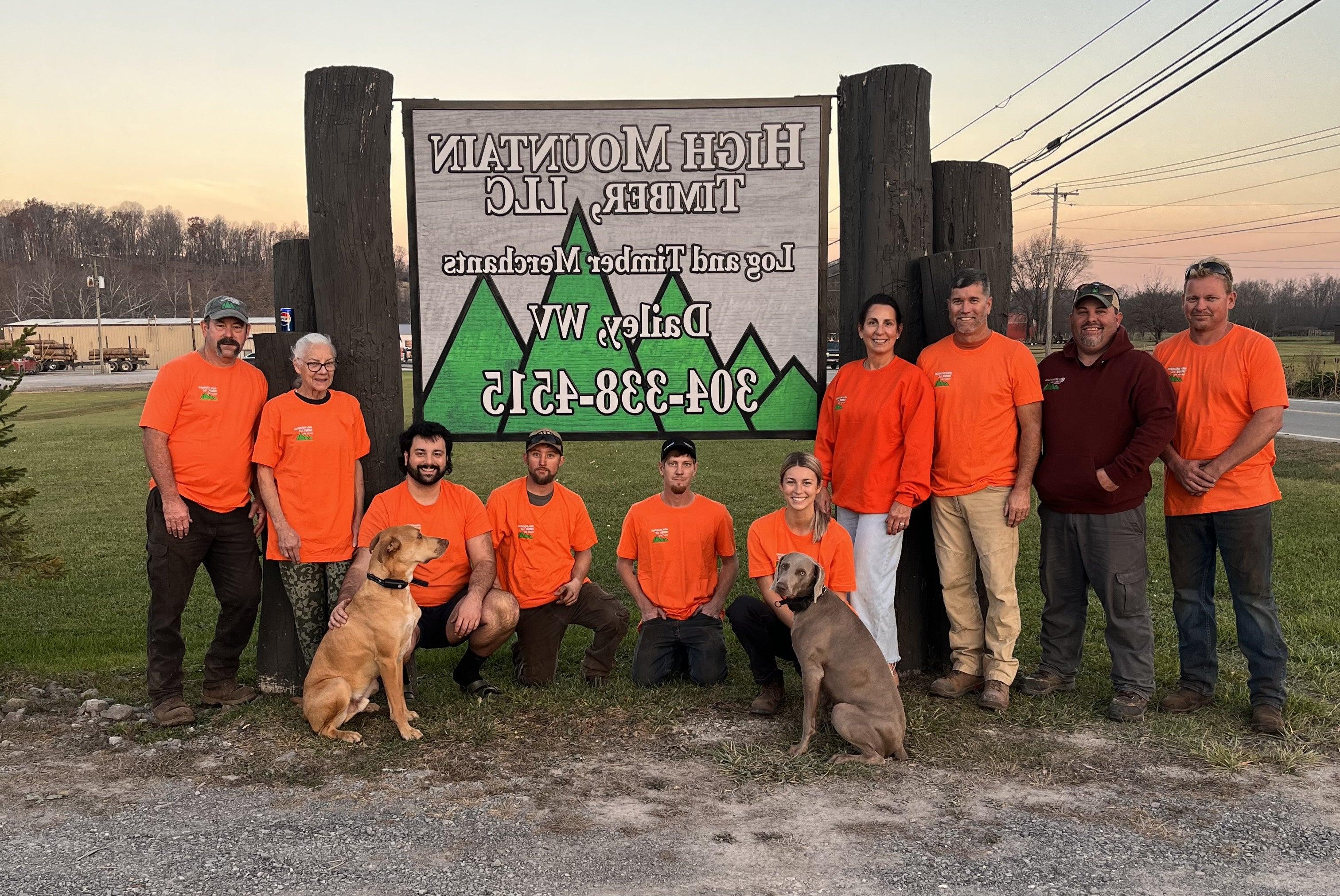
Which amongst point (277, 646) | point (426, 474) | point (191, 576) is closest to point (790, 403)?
point (426, 474)

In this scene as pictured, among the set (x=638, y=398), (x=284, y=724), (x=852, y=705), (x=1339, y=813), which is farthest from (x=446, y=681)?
(x=1339, y=813)

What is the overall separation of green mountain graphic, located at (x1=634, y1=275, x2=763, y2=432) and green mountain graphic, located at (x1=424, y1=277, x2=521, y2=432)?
816mm

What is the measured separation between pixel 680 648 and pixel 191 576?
271cm

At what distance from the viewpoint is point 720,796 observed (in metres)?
4.12

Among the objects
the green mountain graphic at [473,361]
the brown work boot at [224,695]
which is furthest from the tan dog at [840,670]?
the brown work boot at [224,695]

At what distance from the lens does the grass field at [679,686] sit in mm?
4875

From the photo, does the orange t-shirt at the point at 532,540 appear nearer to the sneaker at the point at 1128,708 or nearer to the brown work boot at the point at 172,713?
the brown work boot at the point at 172,713

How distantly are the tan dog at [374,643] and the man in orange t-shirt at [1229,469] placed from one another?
153 inches

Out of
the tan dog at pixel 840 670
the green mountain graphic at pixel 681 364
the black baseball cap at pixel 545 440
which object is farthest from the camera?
the green mountain graphic at pixel 681 364

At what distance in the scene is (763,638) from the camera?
17.3 ft

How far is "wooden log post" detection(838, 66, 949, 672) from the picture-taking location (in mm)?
5613

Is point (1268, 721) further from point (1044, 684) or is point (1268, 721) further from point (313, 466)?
point (313, 466)

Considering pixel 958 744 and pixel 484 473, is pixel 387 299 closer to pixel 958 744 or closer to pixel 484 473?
pixel 958 744

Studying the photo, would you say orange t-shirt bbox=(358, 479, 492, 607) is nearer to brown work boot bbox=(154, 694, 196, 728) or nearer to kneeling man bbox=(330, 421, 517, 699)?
kneeling man bbox=(330, 421, 517, 699)
